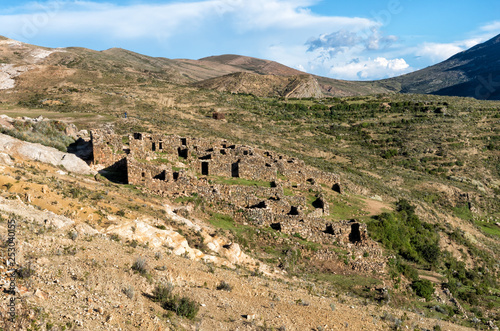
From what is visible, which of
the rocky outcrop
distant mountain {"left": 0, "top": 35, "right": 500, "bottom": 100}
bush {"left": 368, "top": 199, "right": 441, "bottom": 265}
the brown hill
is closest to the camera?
the rocky outcrop

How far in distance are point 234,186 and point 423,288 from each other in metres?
11.2

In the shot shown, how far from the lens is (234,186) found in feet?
70.6

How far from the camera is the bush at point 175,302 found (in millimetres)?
8898

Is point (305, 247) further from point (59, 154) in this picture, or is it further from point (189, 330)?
point (59, 154)

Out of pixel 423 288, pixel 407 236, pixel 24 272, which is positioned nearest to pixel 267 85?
pixel 407 236

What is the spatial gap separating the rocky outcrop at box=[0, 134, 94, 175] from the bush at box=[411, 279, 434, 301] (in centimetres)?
1807

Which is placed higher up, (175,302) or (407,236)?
(175,302)

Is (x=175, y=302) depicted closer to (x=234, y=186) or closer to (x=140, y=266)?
(x=140, y=266)

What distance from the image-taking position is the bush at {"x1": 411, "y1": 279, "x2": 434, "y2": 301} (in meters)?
18.2

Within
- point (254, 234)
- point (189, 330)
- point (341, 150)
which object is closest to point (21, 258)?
point (189, 330)

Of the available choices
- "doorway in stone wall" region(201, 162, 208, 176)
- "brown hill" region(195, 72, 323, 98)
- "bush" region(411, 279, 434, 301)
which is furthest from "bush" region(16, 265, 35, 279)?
"brown hill" region(195, 72, 323, 98)

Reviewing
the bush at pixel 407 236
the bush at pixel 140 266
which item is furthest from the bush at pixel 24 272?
the bush at pixel 407 236

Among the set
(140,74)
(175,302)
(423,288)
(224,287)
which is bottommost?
(423,288)

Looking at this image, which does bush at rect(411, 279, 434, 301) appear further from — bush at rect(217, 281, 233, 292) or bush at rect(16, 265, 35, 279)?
bush at rect(16, 265, 35, 279)
